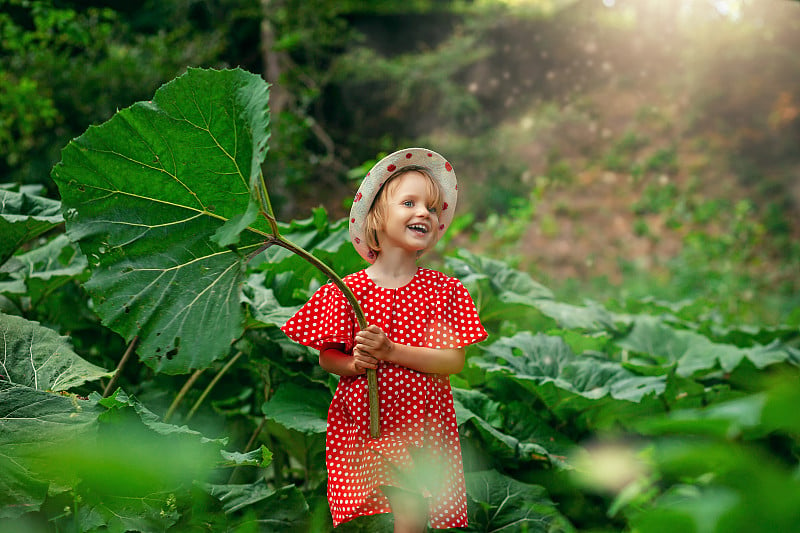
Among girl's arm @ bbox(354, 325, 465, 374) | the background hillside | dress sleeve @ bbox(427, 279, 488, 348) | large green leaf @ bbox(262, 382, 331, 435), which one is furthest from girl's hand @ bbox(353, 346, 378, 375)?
the background hillside

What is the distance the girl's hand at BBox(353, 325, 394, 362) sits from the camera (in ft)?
3.99

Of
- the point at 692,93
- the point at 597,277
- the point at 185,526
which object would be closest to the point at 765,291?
the point at 597,277

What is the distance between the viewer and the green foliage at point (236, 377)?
1197 millimetres

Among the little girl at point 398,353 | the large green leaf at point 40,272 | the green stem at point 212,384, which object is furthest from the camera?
the large green leaf at point 40,272

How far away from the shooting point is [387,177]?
136cm

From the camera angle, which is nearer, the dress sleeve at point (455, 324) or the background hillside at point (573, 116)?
the dress sleeve at point (455, 324)

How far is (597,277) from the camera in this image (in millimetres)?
6223

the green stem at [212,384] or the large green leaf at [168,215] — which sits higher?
the large green leaf at [168,215]

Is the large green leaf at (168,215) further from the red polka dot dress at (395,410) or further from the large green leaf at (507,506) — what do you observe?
the large green leaf at (507,506)

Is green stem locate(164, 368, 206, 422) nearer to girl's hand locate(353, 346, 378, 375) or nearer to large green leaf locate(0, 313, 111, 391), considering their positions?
large green leaf locate(0, 313, 111, 391)

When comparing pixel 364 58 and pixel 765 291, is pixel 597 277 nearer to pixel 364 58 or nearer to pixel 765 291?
pixel 765 291

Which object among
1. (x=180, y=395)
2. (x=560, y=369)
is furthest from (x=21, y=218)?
(x=560, y=369)

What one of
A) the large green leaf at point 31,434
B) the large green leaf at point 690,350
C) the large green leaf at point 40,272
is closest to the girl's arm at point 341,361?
the large green leaf at point 31,434

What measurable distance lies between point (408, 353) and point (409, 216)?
0.25 meters
